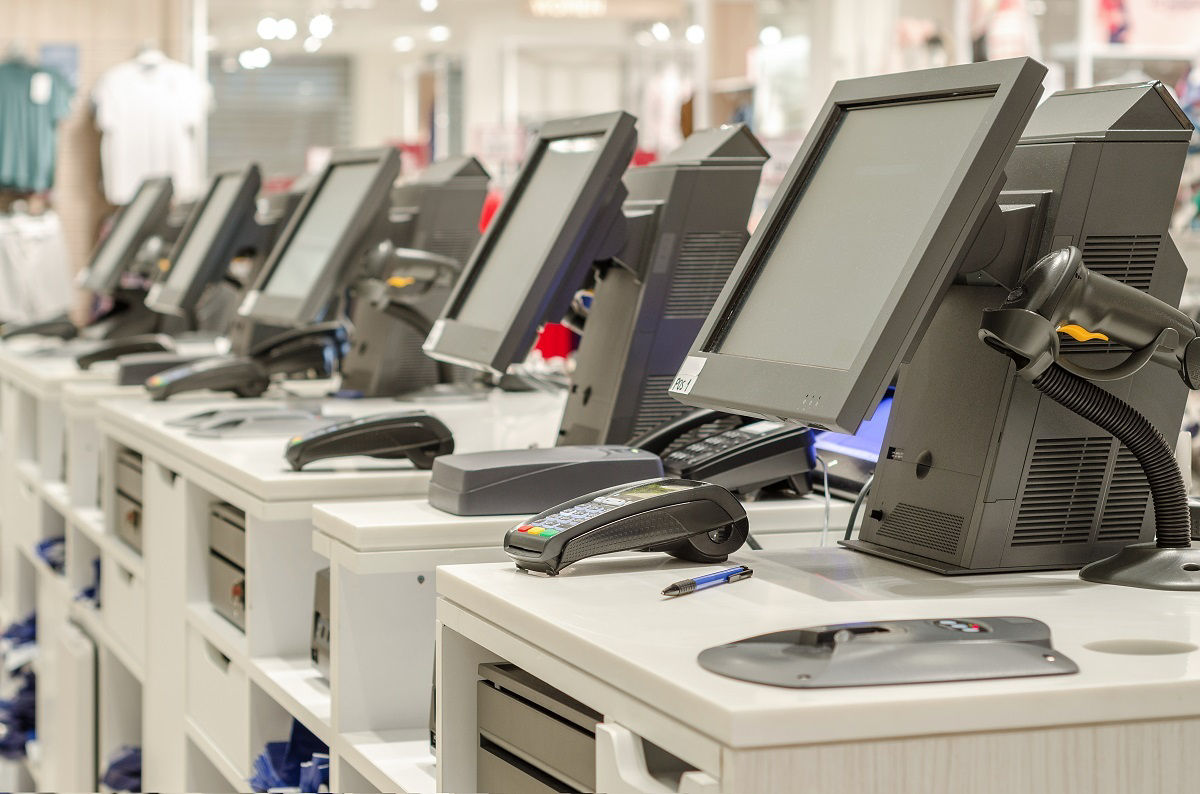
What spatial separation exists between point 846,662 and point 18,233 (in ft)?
27.5

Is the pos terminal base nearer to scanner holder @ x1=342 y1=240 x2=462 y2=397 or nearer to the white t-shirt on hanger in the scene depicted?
scanner holder @ x1=342 y1=240 x2=462 y2=397

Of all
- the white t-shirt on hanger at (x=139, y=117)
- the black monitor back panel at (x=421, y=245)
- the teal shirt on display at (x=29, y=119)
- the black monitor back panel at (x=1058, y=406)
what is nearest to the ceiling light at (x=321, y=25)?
the white t-shirt on hanger at (x=139, y=117)

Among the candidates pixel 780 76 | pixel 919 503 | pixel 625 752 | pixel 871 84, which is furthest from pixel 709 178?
pixel 780 76

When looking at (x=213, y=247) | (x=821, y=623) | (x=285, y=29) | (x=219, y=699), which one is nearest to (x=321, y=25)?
(x=285, y=29)

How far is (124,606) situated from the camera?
320cm

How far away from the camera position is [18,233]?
862 cm

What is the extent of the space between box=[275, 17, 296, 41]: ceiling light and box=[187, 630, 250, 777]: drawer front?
9.97 metres

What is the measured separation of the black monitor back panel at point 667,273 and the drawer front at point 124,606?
50.7 inches

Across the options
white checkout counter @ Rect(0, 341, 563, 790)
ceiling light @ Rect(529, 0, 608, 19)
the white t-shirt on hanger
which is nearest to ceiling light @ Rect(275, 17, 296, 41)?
ceiling light @ Rect(529, 0, 608, 19)

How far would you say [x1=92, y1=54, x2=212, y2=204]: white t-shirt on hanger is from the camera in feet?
28.9

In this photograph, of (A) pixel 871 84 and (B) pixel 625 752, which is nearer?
(B) pixel 625 752

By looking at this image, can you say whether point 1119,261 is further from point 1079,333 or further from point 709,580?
point 709,580

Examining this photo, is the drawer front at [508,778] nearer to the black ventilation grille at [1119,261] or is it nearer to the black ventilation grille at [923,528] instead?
the black ventilation grille at [923,528]

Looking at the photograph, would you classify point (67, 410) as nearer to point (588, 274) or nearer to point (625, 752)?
point (588, 274)
